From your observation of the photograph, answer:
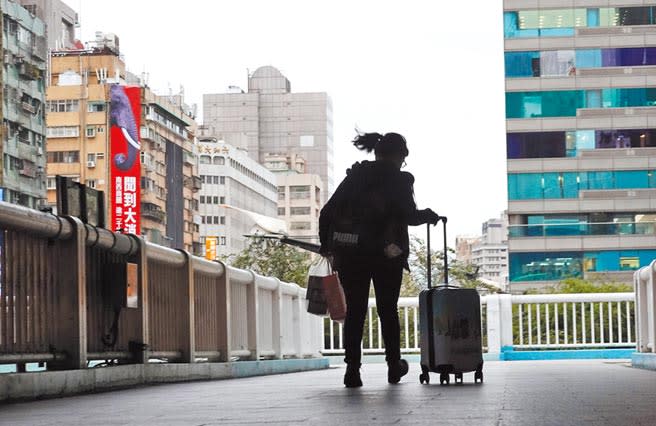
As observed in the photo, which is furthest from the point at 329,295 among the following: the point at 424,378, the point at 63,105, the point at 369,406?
the point at 63,105

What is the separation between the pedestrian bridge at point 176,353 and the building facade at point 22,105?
83.5 meters

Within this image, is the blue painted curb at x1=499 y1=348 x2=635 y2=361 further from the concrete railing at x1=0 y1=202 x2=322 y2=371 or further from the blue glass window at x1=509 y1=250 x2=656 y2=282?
the blue glass window at x1=509 y1=250 x2=656 y2=282

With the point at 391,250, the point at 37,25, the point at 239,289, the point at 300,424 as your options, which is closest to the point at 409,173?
the point at 391,250

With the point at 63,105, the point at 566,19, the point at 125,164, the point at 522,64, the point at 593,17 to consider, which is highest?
the point at 593,17

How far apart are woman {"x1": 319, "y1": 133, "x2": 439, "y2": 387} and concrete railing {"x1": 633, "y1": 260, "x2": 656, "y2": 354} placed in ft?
16.7

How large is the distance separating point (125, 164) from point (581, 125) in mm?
33202

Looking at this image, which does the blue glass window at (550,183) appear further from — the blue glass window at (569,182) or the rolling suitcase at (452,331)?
the rolling suitcase at (452,331)

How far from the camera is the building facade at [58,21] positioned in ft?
437

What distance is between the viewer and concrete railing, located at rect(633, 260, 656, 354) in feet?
44.0

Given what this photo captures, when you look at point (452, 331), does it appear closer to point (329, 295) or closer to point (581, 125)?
point (329, 295)


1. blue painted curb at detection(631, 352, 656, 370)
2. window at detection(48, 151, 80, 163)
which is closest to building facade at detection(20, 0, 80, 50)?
window at detection(48, 151, 80, 163)

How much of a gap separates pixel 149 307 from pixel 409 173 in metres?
2.85

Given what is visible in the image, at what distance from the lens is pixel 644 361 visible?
1380 centimetres

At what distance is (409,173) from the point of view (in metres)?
8.95
